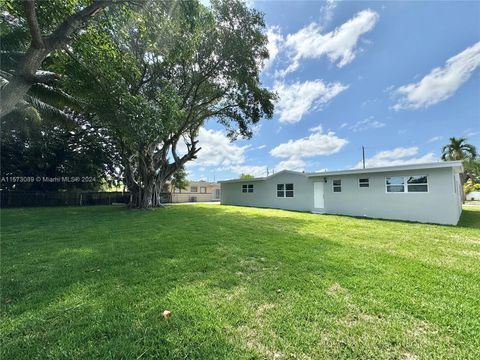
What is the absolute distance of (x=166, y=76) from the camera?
1282 centimetres

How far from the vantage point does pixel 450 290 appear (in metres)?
3.15

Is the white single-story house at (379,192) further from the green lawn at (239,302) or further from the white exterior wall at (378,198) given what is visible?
the green lawn at (239,302)

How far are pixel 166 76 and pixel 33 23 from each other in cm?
875

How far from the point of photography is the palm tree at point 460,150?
78.3 ft

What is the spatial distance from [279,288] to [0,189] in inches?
920

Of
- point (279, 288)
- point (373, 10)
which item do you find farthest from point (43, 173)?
point (373, 10)

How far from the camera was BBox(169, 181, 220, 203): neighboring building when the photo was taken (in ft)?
105

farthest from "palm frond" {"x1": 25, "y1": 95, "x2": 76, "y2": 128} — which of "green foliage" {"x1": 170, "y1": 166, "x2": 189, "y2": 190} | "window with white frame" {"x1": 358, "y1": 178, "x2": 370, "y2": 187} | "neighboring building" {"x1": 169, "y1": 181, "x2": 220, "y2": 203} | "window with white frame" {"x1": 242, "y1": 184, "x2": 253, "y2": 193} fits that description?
"neighboring building" {"x1": 169, "y1": 181, "x2": 220, "y2": 203}

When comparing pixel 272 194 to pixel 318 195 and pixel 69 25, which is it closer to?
pixel 318 195

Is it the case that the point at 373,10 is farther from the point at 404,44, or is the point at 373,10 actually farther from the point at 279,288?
the point at 279,288

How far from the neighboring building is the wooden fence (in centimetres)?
867

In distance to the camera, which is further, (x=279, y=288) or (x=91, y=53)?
(x=91, y=53)

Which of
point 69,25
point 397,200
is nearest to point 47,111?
point 69,25

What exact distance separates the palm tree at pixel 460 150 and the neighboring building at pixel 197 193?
1219 inches
